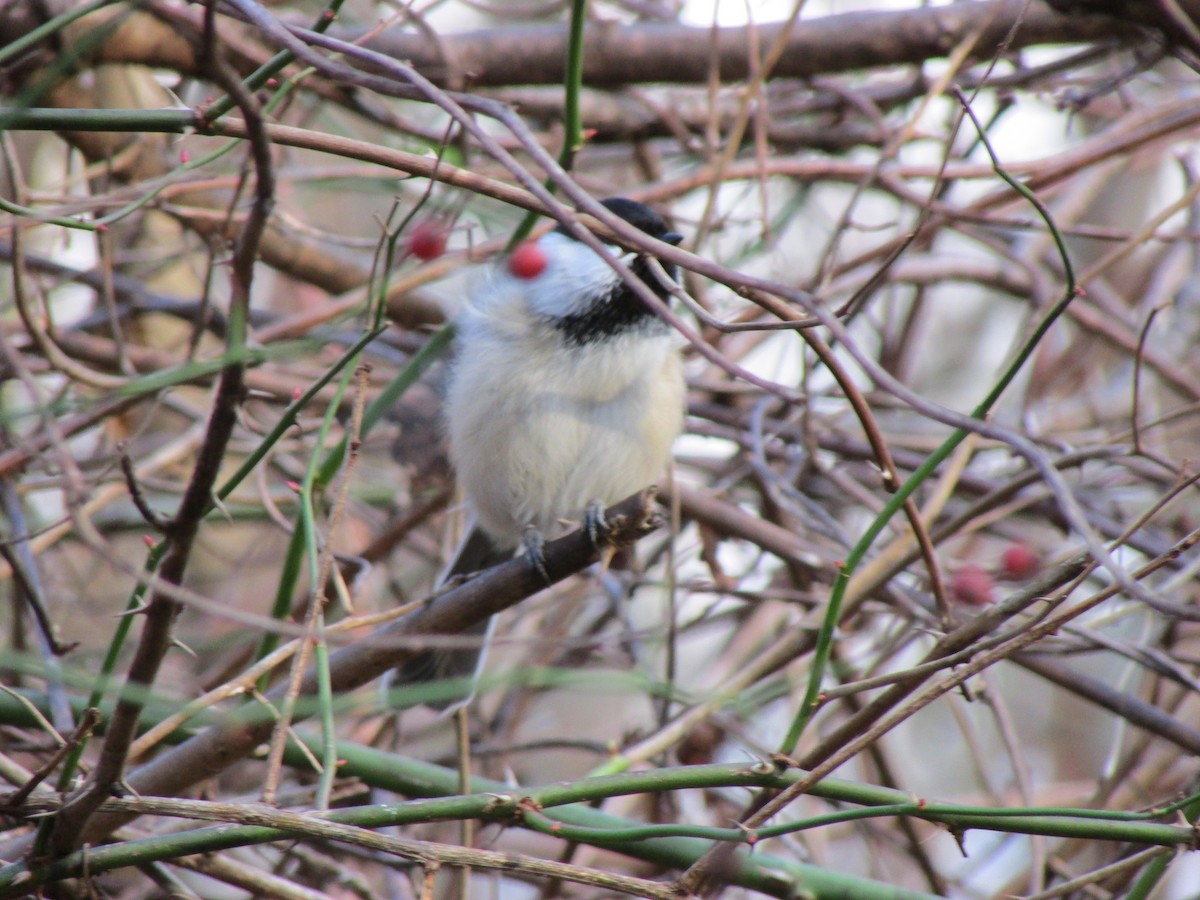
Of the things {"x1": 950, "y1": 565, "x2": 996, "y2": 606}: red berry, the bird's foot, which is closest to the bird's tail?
the bird's foot

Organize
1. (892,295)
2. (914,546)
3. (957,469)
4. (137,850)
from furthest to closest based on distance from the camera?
1. (892,295)
2. (957,469)
3. (914,546)
4. (137,850)

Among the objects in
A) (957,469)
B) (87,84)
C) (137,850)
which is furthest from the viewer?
(87,84)

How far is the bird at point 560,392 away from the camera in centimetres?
269

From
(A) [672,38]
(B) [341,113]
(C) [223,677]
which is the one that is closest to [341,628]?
(C) [223,677]

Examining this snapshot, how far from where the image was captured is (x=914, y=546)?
7.24ft

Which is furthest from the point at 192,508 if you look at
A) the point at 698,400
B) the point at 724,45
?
the point at 724,45

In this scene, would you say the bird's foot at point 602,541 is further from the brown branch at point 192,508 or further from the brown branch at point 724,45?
the brown branch at point 724,45

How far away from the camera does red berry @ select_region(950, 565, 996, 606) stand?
2482 mm

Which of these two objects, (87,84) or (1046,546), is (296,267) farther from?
(1046,546)

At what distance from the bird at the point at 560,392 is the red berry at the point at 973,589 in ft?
2.52

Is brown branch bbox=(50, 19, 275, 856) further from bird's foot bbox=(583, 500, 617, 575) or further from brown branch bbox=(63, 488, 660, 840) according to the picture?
bird's foot bbox=(583, 500, 617, 575)

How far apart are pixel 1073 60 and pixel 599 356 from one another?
5.93 ft

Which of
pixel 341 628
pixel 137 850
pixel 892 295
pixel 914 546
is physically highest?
pixel 892 295

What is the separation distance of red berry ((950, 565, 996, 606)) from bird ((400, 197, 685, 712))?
77cm
